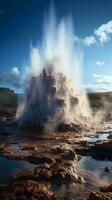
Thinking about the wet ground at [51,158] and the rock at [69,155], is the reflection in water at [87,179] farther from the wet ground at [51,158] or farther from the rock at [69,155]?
the rock at [69,155]

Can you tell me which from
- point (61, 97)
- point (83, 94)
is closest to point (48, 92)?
point (61, 97)

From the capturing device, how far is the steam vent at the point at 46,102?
6594 cm

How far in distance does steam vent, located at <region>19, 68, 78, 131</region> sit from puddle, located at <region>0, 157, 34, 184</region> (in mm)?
27402

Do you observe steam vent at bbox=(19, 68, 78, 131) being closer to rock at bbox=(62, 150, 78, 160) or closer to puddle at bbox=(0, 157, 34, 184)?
rock at bbox=(62, 150, 78, 160)

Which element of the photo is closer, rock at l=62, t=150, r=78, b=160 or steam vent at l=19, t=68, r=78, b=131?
rock at l=62, t=150, r=78, b=160

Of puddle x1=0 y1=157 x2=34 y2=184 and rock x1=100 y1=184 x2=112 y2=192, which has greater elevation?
puddle x1=0 y1=157 x2=34 y2=184

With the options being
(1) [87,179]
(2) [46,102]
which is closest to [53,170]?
(1) [87,179]

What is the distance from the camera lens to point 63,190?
2616 centimetres

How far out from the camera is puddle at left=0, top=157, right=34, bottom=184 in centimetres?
2971

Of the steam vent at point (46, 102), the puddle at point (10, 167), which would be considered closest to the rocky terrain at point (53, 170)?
the puddle at point (10, 167)

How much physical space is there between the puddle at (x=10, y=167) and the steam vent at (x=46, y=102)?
89.9ft

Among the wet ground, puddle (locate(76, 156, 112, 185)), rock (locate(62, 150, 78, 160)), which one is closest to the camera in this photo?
the wet ground

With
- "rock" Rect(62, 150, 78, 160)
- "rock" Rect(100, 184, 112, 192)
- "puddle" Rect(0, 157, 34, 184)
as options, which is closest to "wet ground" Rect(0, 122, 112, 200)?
"puddle" Rect(0, 157, 34, 184)

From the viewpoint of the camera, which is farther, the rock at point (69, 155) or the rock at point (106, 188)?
the rock at point (69, 155)
